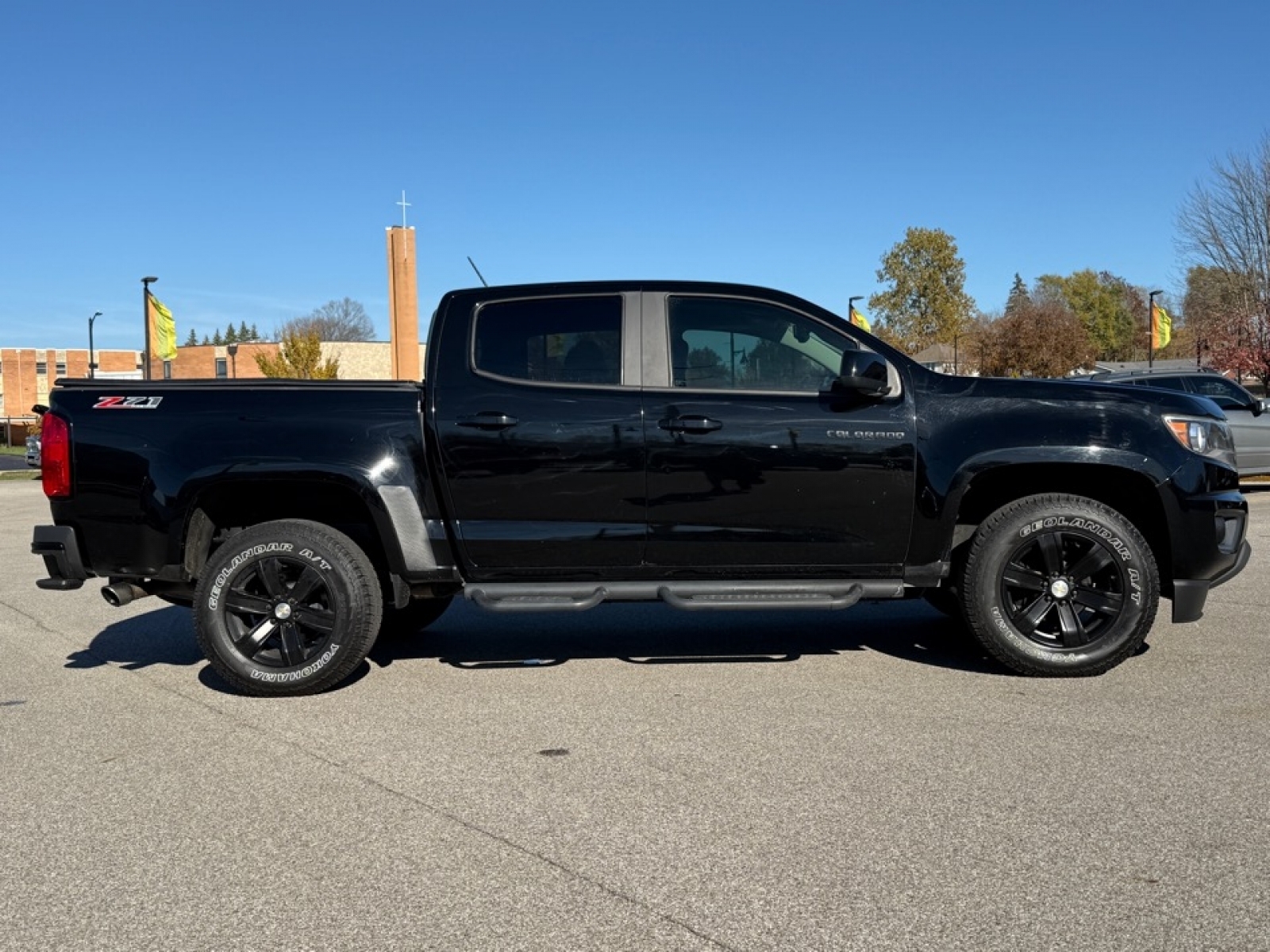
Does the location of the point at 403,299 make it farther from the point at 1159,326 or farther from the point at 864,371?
the point at 864,371

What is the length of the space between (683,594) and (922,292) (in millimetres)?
72709

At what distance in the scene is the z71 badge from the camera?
17.9ft

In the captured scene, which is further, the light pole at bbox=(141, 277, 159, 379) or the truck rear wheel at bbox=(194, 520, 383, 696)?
the light pole at bbox=(141, 277, 159, 379)

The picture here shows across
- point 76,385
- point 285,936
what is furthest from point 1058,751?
point 76,385

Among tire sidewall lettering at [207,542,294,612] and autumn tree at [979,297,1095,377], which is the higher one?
autumn tree at [979,297,1095,377]

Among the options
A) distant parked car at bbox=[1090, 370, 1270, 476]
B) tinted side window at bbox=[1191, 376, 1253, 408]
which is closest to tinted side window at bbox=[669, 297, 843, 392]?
distant parked car at bbox=[1090, 370, 1270, 476]

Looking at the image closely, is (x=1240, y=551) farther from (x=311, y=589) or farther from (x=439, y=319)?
(x=311, y=589)

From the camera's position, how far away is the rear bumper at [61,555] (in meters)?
5.45

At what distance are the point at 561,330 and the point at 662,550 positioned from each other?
1.21m

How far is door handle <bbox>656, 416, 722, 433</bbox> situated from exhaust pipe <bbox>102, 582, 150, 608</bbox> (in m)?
2.73

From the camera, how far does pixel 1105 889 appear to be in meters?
3.18

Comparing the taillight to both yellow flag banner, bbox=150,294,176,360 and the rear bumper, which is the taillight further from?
yellow flag banner, bbox=150,294,176,360

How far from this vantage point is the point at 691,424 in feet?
17.8

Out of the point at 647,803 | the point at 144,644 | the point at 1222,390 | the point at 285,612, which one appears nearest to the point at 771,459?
the point at 647,803
